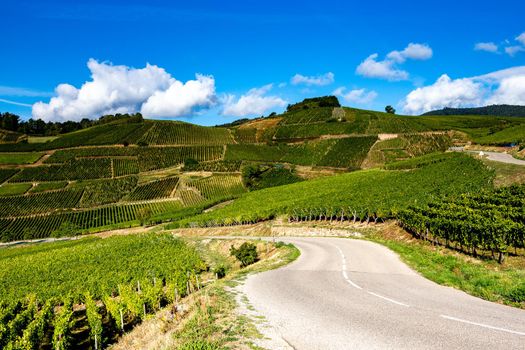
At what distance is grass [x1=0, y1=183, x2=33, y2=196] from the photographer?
11266 cm

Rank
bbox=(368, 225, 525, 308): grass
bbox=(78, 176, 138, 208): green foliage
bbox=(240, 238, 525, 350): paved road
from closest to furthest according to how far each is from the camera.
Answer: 1. bbox=(240, 238, 525, 350): paved road
2. bbox=(368, 225, 525, 308): grass
3. bbox=(78, 176, 138, 208): green foliage

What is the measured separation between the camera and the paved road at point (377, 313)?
10357 millimetres

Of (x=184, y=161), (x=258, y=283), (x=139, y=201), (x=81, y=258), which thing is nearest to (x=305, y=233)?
(x=81, y=258)

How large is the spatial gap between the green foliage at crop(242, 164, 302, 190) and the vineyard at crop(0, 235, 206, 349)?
60264 mm

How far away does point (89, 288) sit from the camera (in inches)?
1414

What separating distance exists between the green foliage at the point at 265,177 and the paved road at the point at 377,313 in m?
94.8

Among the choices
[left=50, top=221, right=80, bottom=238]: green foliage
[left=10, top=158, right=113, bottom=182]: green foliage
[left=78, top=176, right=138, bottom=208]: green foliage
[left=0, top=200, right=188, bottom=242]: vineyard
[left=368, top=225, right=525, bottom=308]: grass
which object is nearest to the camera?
[left=368, top=225, right=525, bottom=308]: grass

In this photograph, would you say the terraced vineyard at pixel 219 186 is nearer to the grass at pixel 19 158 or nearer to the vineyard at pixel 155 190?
the vineyard at pixel 155 190

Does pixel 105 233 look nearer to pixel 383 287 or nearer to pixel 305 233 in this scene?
pixel 305 233

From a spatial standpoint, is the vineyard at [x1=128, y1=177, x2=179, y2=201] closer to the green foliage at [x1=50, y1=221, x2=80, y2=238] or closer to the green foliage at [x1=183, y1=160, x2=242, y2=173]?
the green foliage at [x1=183, y1=160, x2=242, y2=173]

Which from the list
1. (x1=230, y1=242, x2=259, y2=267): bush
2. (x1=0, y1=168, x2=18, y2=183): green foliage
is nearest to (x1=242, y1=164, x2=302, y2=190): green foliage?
(x1=230, y1=242, x2=259, y2=267): bush

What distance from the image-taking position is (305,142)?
150 m

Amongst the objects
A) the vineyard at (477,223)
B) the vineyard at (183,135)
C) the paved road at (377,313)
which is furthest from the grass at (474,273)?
the vineyard at (183,135)

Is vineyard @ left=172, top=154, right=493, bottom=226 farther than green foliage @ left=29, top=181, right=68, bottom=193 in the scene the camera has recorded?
No
